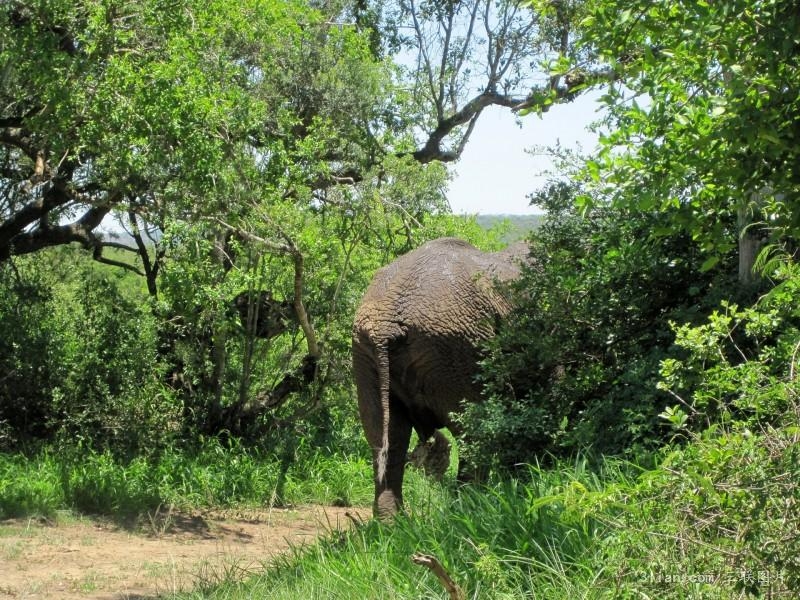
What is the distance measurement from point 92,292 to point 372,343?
213 inches

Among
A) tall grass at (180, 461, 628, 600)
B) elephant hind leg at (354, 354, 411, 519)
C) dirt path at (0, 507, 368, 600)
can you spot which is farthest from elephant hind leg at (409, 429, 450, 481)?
tall grass at (180, 461, 628, 600)

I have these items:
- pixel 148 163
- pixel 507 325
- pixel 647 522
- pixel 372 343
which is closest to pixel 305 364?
pixel 148 163

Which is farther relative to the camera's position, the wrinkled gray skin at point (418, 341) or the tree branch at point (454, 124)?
the tree branch at point (454, 124)

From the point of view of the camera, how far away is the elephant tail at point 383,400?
8352 millimetres

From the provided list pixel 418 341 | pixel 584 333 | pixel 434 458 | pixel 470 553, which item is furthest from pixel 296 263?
pixel 470 553

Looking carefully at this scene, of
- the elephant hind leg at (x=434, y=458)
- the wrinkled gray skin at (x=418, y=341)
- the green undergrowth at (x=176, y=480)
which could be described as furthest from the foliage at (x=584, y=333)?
the green undergrowth at (x=176, y=480)

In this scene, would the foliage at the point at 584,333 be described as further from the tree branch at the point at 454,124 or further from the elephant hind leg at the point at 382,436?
the tree branch at the point at 454,124

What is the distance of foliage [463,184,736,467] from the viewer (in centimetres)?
706

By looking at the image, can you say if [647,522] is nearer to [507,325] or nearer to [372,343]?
[507,325]

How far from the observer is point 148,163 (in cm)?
1027

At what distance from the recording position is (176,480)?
11.4 meters

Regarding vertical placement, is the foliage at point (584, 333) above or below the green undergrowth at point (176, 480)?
above

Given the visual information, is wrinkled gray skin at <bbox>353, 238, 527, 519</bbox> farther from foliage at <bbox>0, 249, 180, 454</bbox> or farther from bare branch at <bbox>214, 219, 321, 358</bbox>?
foliage at <bbox>0, 249, 180, 454</bbox>

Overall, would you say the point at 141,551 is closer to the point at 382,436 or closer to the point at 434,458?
the point at 382,436
